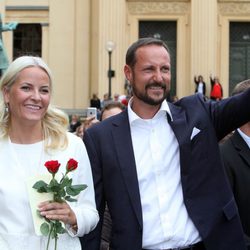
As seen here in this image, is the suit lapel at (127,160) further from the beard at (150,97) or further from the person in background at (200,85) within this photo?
the person in background at (200,85)

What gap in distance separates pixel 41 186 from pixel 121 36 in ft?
90.4

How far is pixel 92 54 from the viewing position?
104 ft

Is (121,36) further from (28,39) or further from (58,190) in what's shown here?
(58,190)

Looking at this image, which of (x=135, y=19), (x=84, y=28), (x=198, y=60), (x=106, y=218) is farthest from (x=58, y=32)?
(x=106, y=218)

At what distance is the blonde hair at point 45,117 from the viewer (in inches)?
123

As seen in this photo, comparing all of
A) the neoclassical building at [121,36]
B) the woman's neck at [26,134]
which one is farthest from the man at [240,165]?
the neoclassical building at [121,36]

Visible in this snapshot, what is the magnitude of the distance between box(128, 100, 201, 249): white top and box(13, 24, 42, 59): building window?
2978 centimetres

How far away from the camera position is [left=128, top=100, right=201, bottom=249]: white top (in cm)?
323

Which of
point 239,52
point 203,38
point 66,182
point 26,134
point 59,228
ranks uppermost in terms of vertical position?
point 203,38

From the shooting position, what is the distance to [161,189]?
326 cm

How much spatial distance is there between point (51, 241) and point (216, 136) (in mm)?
1050

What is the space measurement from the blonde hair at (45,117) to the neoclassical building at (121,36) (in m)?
26.2

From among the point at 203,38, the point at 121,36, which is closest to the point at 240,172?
the point at 203,38

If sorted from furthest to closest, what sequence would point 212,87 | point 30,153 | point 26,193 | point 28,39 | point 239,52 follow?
point 28,39 → point 239,52 → point 212,87 → point 30,153 → point 26,193
